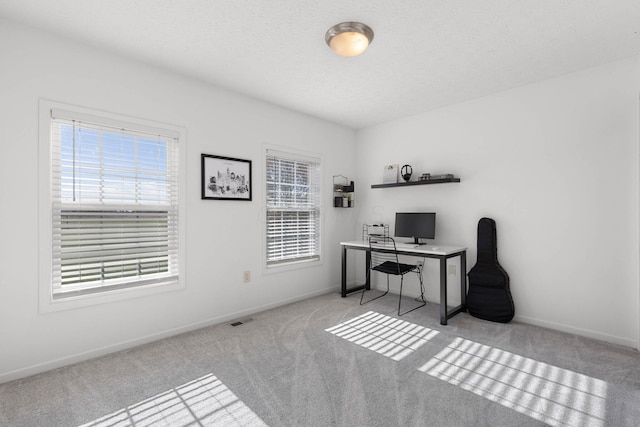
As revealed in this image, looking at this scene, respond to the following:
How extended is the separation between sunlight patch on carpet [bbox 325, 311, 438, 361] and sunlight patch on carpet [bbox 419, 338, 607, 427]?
0.86 feet

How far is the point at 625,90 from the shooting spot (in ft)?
8.89

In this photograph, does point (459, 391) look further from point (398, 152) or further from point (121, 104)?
point (121, 104)

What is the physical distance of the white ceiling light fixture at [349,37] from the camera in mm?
2178

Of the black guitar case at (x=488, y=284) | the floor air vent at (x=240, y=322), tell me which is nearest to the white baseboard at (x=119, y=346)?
the floor air vent at (x=240, y=322)

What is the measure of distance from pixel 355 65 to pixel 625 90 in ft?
7.84

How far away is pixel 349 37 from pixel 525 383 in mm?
2724

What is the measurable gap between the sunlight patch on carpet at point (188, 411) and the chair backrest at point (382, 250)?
2301 mm

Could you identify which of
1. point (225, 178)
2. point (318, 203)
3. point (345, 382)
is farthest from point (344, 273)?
point (345, 382)

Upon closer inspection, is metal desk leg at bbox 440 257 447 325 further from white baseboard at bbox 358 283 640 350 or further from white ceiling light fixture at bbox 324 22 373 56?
white ceiling light fixture at bbox 324 22 373 56

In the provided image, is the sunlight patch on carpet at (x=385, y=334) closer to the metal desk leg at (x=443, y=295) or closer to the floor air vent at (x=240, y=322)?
the metal desk leg at (x=443, y=295)

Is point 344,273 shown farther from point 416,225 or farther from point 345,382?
point 345,382

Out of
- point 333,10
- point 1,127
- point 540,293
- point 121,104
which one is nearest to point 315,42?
point 333,10

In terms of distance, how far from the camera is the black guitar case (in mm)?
3230

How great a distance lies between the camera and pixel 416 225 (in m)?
3.94
